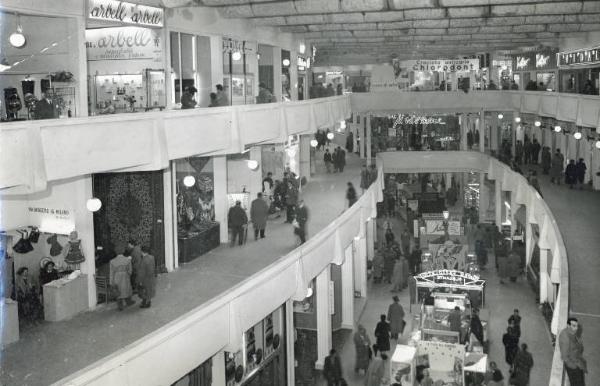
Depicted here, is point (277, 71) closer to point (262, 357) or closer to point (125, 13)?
point (125, 13)

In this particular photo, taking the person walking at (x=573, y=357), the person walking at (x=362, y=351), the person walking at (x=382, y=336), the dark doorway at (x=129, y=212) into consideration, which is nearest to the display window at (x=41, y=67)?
the dark doorway at (x=129, y=212)

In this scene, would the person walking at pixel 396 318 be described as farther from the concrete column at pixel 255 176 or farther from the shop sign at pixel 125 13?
the shop sign at pixel 125 13

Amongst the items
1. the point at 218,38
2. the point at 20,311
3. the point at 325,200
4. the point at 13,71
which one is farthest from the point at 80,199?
the point at 325,200

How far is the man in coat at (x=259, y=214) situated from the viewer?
20.3 m

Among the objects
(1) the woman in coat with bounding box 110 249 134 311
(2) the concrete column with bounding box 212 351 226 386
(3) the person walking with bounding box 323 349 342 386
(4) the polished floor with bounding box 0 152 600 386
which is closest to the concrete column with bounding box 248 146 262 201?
(4) the polished floor with bounding box 0 152 600 386

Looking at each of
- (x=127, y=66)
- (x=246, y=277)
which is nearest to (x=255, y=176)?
(x=127, y=66)

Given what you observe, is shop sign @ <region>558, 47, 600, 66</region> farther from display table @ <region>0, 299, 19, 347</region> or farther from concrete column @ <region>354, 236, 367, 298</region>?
display table @ <region>0, 299, 19, 347</region>

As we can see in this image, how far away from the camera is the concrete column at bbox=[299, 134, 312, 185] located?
3422 cm

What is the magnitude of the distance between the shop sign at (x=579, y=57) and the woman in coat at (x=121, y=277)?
21.1 meters

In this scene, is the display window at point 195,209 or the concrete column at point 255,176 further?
the concrete column at point 255,176

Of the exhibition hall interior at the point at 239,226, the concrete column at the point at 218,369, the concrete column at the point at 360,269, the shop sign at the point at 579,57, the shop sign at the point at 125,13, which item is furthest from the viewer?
the shop sign at the point at 579,57

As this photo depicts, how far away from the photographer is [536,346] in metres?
21.1

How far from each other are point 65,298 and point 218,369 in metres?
3.54

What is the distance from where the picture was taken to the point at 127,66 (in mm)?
20016
